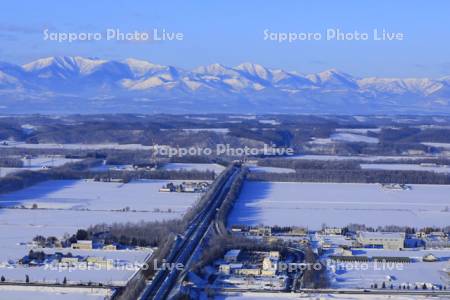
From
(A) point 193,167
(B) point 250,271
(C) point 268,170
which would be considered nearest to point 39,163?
(A) point 193,167

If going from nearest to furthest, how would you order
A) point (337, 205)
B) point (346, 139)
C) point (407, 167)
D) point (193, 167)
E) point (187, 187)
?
1. point (337, 205)
2. point (187, 187)
3. point (193, 167)
4. point (407, 167)
5. point (346, 139)

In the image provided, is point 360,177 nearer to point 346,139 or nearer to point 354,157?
point 354,157

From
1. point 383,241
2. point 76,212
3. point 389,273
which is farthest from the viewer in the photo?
point 76,212

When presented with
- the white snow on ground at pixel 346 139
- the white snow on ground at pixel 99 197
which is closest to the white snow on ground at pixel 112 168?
the white snow on ground at pixel 99 197

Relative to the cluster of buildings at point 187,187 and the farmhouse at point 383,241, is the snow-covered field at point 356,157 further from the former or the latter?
the farmhouse at point 383,241

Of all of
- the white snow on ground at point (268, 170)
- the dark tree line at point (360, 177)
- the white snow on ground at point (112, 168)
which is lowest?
the dark tree line at point (360, 177)

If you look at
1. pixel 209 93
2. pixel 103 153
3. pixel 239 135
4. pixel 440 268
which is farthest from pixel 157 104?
pixel 440 268

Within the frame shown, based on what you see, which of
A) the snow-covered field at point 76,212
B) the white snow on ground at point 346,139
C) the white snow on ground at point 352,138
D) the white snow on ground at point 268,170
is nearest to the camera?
the snow-covered field at point 76,212

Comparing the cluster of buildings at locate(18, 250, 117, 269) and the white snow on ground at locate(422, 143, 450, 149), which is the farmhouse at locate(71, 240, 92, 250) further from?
the white snow on ground at locate(422, 143, 450, 149)
